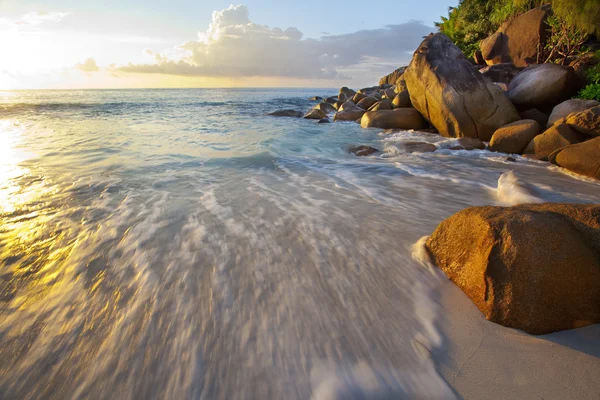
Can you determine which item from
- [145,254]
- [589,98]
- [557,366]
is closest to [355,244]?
[557,366]

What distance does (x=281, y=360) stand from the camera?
1.86 metres

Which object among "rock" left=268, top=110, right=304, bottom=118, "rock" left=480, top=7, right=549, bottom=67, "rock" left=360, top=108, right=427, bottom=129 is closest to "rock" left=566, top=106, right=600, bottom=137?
"rock" left=360, top=108, right=427, bottom=129

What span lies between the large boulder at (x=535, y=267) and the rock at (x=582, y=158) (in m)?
4.07

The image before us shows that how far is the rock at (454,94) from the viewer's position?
8.16 m

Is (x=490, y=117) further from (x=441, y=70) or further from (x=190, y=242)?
(x=190, y=242)

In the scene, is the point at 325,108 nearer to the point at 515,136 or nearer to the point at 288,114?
the point at 288,114

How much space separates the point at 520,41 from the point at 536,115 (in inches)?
267

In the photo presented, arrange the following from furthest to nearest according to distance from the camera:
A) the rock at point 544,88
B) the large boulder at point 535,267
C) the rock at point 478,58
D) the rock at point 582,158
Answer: the rock at point 478,58, the rock at point 544,88, the rock at point 582,158, the large boulder at point 535,267

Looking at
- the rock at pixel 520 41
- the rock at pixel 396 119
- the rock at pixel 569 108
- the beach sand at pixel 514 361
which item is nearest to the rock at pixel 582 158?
the rock at pixel 569 108

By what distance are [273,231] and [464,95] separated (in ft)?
24.4

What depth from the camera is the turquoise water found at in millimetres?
1780

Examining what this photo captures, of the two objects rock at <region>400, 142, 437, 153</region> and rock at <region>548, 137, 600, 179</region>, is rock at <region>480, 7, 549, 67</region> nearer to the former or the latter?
rock at <region>400, 142, 437, 153</region>

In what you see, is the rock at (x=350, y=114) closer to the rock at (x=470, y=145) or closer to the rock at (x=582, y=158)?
the rock at (x=470, y=145)

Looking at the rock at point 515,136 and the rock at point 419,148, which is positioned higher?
the rock at point 515,136
